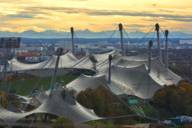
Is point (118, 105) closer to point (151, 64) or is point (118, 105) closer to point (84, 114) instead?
point (84, 114)

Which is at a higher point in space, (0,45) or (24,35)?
(0,45)

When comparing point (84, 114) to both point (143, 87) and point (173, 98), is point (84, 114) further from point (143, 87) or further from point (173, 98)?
point (143, 87)

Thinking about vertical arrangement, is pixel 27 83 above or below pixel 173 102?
below

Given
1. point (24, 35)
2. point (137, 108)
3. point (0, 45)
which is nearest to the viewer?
point (137, 108)

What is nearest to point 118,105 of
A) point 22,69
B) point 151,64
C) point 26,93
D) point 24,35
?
point 26,93

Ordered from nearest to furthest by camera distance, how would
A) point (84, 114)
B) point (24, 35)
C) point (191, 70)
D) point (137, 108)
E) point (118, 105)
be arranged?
point (84, 114), point (118, 105), point (137, 108), point (191, 70), point (24, 35)

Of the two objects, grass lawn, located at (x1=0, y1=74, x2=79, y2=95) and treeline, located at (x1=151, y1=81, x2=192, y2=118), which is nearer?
treeline, located at (x1=151, y1=81, x2=192, y2=118)

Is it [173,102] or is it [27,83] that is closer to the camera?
[173,102]

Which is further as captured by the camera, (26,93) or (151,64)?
(151,64)

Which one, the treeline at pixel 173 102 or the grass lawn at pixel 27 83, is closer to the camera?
the treeline at pixel 173 102

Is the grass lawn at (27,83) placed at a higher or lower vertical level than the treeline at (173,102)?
lower

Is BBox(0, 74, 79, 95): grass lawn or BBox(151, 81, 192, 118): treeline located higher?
BBox(151, 81, 192, 118): treeline
